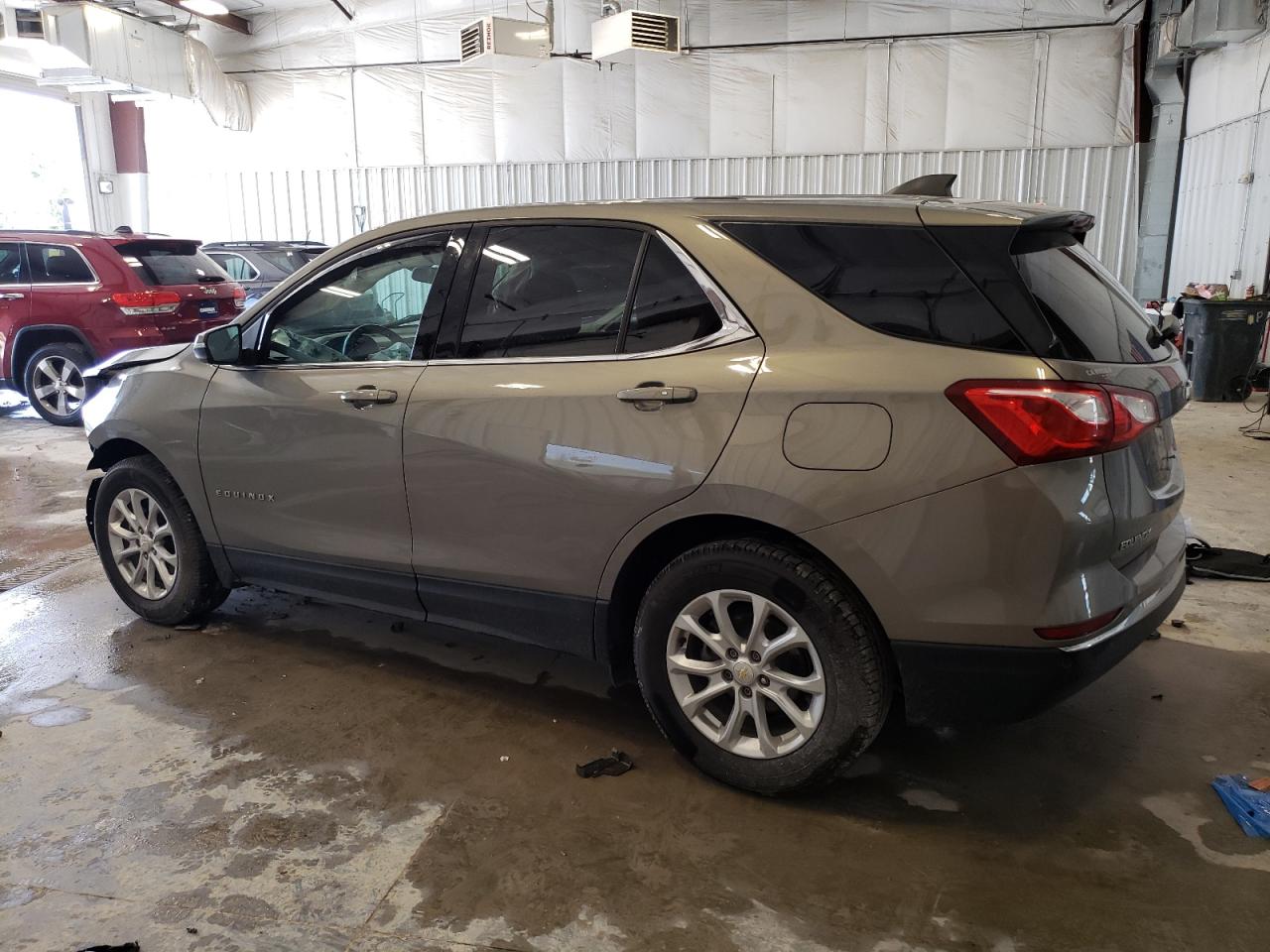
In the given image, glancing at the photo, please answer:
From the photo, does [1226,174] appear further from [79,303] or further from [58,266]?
[58,266]

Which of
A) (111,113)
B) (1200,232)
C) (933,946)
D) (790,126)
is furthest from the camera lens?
(111,113)

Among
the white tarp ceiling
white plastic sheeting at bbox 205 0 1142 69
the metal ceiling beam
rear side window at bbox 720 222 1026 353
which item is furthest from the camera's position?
the metal ceiling beam

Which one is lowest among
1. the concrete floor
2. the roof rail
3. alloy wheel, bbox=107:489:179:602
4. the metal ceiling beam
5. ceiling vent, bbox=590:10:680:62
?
the concrete floor

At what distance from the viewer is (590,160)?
14.8 metres

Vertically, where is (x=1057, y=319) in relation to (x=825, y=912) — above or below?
above

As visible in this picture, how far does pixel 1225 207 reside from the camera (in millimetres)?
11039

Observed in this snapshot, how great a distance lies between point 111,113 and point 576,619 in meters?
17.8

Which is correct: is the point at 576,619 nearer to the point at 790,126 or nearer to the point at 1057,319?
the point at 1057,319

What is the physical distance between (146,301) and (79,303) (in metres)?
0.62

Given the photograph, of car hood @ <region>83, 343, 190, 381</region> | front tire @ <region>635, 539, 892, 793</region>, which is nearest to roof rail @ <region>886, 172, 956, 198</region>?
front tire @ <region>635, 539, 892, 793</region>

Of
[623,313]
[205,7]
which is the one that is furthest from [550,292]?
[205,7]

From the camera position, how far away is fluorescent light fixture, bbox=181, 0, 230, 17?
13186 millimetres

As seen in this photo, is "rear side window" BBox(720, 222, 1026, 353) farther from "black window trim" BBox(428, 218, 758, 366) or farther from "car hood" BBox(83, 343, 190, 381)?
"car hood" BBox(83, 343, 190, 381)

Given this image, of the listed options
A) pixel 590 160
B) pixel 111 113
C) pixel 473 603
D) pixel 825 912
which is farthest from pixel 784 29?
pixel 825 912
